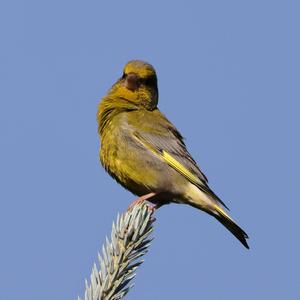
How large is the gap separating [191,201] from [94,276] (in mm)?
2962

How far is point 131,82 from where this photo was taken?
264 inches

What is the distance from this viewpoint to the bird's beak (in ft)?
21.9

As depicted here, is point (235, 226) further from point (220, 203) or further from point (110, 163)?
point (110, 163)

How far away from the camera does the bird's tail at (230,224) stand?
5338 mm

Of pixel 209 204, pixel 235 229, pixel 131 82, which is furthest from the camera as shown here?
pixel 131 82

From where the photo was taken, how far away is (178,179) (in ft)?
19.0

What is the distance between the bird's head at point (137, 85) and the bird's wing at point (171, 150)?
440 millimetres

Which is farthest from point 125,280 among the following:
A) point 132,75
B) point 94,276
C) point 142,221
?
point 132,75

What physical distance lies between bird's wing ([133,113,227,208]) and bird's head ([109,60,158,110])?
17.3 inches

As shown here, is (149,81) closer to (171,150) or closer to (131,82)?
(131,82)

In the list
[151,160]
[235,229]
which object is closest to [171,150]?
[151,160]

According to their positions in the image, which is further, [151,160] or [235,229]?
[151,160]

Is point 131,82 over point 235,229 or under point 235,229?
over

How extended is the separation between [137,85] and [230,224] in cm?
212
